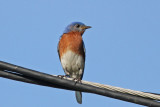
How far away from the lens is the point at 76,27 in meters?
9.79

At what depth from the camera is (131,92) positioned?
13.2ft

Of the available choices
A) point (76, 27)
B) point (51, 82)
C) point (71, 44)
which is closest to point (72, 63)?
point (71, 44)

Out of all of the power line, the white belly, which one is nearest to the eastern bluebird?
the white belly

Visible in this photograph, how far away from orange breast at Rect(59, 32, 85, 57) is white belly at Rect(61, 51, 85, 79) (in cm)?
12

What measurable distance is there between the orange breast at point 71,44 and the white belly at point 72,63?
0.40 ft

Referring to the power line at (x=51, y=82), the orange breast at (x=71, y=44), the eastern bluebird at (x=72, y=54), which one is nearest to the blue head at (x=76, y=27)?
the eastern bluebird at (x=72, y=54)

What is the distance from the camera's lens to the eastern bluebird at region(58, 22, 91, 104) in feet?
28.1

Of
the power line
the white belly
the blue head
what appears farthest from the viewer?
the blue head

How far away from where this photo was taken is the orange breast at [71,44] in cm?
859

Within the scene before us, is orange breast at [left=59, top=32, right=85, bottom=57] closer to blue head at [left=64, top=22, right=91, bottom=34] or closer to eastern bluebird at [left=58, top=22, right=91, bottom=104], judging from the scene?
eastern bluebird at [left=58, top=22, right=91, bottom=104]

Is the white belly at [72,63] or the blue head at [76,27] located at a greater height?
the blue head at [76,27]

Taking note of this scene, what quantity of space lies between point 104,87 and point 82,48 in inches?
184

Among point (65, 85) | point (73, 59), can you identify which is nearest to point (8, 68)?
point (65, 85)

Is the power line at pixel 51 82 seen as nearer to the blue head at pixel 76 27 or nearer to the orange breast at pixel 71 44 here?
the orange breast at pixel 71 44
